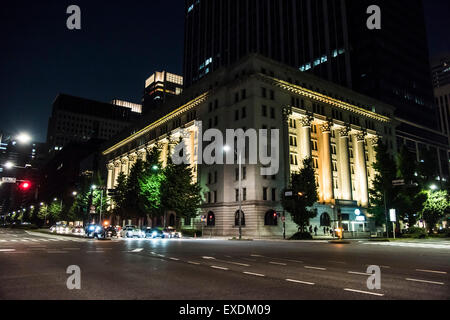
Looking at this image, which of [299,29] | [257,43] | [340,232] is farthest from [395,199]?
[257,43]

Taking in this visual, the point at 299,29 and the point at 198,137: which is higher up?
the point at 299,29

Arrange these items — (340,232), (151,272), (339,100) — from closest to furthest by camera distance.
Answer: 1. (151,272)
2. (340,232)
3. (339,100)

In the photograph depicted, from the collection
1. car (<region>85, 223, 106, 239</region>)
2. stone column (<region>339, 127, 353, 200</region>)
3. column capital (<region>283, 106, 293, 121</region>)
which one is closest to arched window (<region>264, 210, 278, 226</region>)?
column capital (<region>283, 106, 293, 121</region>)

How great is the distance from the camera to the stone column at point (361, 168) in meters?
69.5

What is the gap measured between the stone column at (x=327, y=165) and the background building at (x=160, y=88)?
125 metres

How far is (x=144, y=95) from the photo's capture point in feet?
636

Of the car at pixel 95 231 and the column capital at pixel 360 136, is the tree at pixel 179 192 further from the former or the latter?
the column capital at pixel 360 136

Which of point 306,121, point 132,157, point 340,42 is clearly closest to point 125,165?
point 132,157

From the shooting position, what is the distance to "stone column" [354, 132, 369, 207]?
6950cm

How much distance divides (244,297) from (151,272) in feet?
16.7

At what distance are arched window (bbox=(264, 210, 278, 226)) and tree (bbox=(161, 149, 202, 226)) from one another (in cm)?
1218

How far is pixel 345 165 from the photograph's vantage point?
225 feet
